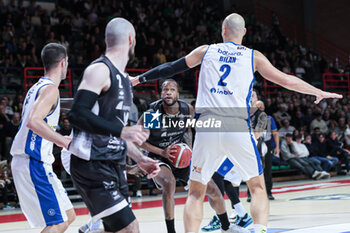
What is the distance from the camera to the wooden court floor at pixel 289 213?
6258 mm

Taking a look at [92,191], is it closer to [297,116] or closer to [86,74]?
[86,74]

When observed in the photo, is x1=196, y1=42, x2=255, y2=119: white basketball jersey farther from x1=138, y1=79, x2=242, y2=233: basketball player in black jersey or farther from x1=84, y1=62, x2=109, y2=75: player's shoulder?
x1=84, y1=62, x2=109, y2=75: player's shoulder

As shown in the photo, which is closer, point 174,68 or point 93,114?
point 93,114

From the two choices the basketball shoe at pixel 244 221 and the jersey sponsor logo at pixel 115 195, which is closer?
the jersey sponsor logo at pixel 115 195

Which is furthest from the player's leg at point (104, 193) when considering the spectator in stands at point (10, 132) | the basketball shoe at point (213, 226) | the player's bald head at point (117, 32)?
the spectator in stands at point (10, 132)

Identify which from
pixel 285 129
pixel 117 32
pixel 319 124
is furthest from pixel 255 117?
pixel 319 124

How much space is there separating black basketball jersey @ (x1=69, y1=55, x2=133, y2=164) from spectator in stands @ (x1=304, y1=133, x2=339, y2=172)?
491 inches

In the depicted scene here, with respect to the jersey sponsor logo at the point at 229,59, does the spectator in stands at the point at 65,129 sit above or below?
below

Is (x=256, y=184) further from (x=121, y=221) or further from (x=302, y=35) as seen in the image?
(x=302, y=35)

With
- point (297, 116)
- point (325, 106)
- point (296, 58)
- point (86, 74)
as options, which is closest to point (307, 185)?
point (297, 116)

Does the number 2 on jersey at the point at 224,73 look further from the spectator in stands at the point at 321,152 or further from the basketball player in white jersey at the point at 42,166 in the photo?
the spectator in stands at the point at 321,152

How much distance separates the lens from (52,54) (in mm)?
4254

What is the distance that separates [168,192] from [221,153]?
1371mm

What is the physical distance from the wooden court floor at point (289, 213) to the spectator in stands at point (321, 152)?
3.02 m
